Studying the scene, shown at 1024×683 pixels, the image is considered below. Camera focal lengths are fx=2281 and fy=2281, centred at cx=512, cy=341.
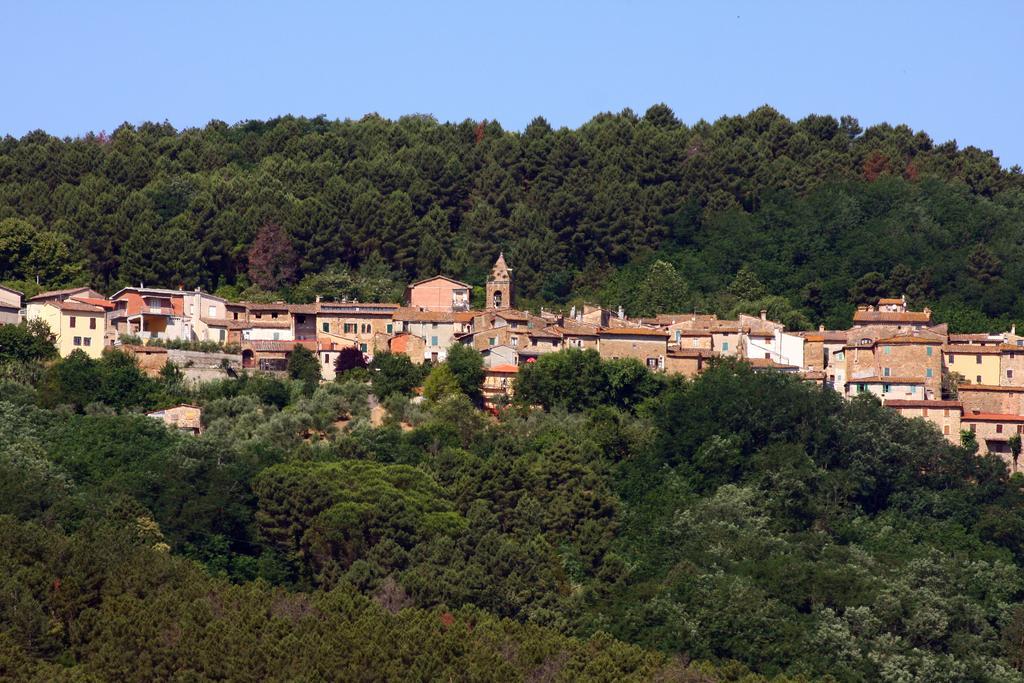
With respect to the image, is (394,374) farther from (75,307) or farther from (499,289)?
(499,289)

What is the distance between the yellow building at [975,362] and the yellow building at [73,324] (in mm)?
21762

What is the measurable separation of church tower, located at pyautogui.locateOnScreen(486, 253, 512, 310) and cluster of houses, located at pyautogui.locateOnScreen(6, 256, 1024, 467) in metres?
1.85

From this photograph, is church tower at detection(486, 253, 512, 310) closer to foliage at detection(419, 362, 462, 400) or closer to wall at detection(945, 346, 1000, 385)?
foliage at detection(419, 362, 462, 400)

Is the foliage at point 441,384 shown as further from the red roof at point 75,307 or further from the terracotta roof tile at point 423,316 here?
the red roof at point 75,307

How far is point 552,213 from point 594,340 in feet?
55.9

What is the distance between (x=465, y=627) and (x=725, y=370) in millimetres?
17075

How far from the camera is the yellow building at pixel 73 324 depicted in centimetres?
5784

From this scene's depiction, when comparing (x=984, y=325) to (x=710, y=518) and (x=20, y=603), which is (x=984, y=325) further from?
(x=20, y=603)

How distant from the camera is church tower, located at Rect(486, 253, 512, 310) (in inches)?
2608

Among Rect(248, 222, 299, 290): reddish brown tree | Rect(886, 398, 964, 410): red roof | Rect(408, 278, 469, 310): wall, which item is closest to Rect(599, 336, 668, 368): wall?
Rect(886, 398, 964, 410): red roof

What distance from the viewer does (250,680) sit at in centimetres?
3731

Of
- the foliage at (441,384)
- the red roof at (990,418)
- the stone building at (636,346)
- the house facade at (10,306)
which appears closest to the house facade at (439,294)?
the stone building at (636,346)

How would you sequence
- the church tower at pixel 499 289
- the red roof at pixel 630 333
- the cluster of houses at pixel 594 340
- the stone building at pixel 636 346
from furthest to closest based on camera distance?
the church tower at pixel 499 289
the red roof at pixel 630 333
the stone building at pixel 636 346
the cluster of houses at pixel 594 340

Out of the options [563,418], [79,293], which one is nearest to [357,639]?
[563,418]
